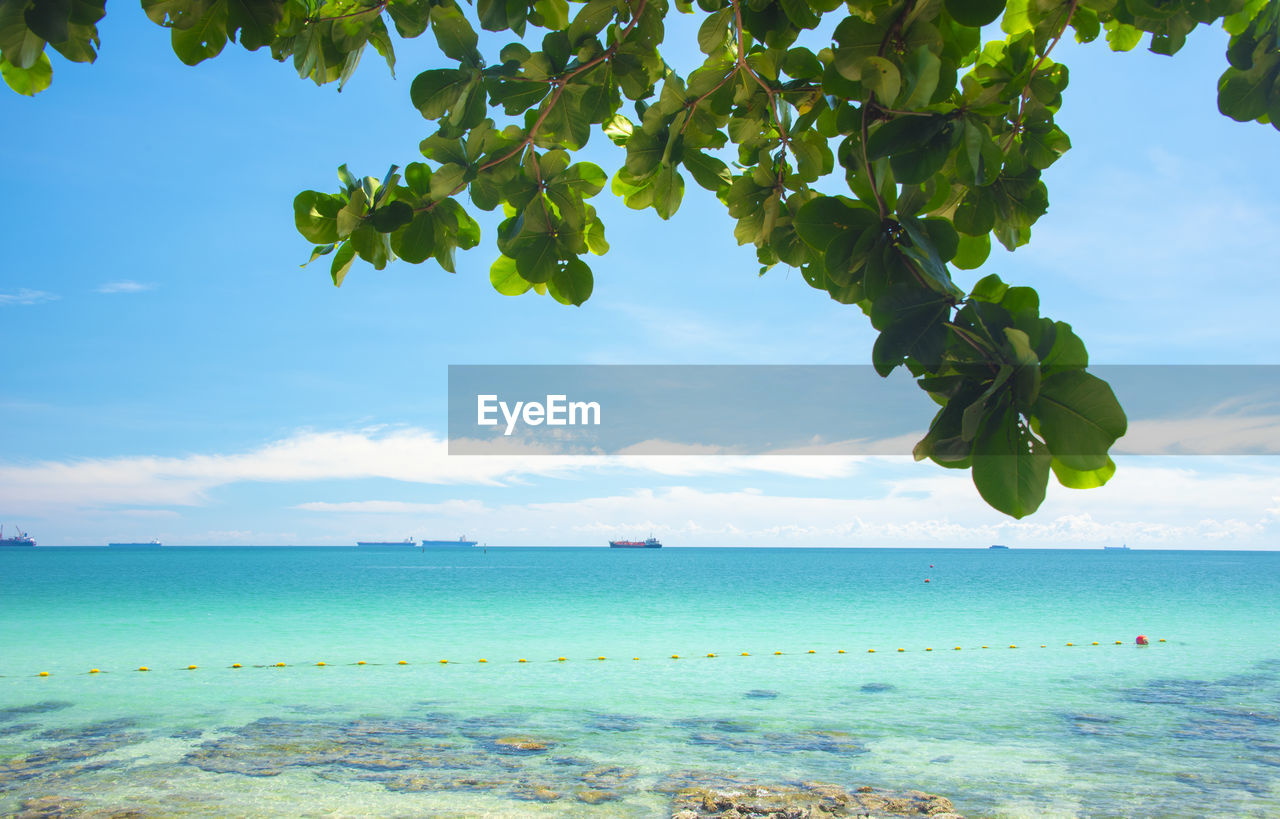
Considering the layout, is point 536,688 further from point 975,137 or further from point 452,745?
point 975,137

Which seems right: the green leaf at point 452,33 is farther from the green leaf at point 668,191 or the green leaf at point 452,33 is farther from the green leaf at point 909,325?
the green leaf at point 909,325

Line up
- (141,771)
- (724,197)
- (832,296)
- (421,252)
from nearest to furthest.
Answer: (832,296), (421,252), (724,197), (141,771)

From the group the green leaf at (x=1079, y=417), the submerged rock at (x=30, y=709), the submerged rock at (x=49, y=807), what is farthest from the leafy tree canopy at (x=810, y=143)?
the submerged rock at (x=30, y=709)

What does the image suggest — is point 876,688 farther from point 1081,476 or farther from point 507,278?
point 1081,476

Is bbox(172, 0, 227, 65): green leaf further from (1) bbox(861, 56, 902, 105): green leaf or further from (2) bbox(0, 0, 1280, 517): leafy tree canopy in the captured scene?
(1) bbox(861, 56, 902, 105): green leaf

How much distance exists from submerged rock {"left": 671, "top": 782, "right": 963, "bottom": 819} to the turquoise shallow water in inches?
11.3

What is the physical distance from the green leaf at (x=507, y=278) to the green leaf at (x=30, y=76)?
2.48 feet

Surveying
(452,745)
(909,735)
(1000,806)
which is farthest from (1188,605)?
(452,745)

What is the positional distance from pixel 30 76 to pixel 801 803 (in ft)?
20.0

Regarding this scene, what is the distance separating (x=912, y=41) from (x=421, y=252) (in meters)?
0.86

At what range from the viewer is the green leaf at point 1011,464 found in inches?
27.3

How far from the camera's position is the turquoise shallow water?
6336 millimetres

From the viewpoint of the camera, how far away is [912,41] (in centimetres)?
88

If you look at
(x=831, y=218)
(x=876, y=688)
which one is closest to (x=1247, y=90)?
(x=831, y=218)
